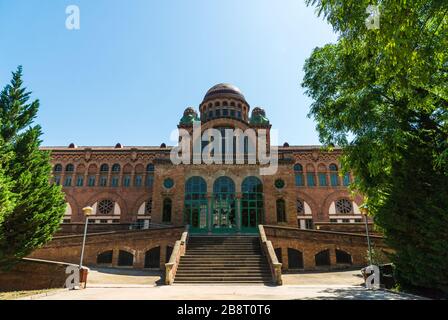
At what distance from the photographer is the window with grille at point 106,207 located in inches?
1291

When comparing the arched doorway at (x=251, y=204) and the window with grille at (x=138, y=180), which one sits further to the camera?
the window with grille at (x=138, y=180)

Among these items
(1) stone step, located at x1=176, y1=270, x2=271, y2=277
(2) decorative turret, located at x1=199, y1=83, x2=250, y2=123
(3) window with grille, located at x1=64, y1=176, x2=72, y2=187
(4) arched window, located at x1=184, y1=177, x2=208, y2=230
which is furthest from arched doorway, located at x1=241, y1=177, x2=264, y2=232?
(3) window with grille, located at x1=64, y1=176, x2=72, y2=187

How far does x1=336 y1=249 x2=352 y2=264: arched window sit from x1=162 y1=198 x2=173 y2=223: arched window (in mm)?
14074

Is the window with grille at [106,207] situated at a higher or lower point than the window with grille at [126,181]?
lower

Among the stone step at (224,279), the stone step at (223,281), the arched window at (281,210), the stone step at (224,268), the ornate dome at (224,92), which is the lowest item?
the stone step at (223,281)

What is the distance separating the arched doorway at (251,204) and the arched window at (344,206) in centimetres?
1356

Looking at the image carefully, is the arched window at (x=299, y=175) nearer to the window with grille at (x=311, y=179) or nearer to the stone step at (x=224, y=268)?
the window with grille at (x=311, y=179)

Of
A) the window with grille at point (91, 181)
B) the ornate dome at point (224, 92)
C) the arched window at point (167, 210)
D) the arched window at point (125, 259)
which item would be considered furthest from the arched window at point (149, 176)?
the arched window at point (125, 259)

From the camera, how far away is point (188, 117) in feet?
116

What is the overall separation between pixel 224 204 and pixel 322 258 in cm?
915

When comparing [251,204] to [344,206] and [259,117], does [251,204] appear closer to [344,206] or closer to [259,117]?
[344,206]

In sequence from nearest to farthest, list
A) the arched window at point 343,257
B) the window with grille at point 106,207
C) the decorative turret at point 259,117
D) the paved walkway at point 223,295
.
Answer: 1. the paved walkway at point 223,295
2. the arched window at point 343,257
3. the window with grille at point 106,207
4. the decorative turret at point 259,117

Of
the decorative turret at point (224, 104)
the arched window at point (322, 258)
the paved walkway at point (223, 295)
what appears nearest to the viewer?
the paved walkway at point (223, 295)

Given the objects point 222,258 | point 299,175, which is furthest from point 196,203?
point 299,175
